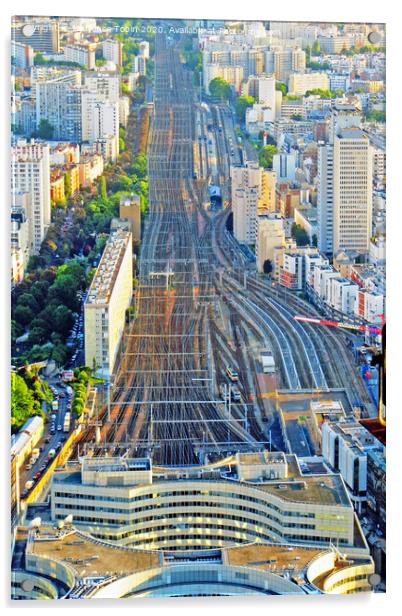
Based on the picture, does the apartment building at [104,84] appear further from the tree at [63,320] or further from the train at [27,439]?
the train at [27,439]

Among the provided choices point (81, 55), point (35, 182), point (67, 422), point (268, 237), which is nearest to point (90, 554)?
point (67, 422)

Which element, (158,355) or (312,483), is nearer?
(312,483)

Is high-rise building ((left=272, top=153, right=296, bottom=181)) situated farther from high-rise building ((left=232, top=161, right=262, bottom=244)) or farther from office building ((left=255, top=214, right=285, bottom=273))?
office building ((left=255, top=214, right=285, bottom=273))

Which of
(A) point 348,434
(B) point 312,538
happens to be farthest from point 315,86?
(B) point 312,538

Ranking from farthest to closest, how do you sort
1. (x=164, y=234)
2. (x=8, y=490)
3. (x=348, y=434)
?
(x=164, y=234) < (x=348, y=434) < (x=8, y=490)

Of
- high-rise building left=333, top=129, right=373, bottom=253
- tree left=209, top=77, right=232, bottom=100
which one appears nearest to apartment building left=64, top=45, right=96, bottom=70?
tree left=209, top=77, right=232, bottom=100

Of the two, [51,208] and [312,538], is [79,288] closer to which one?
[51,208]
